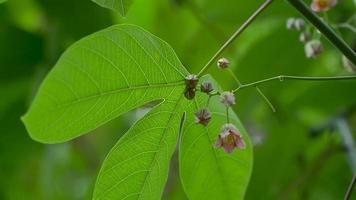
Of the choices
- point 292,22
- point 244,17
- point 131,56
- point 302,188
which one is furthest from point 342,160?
point 131,56

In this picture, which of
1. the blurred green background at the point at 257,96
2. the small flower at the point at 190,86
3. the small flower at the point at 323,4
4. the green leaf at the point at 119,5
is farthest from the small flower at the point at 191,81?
the blurred green background at the point at 257,96

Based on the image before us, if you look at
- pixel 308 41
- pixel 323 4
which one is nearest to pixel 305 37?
pixel 308 41

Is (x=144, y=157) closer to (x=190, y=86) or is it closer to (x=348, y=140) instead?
(x=190, y=86)

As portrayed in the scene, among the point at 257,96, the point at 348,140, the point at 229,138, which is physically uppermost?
the point at 257,96

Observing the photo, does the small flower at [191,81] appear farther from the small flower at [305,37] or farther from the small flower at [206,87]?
the small flower at [305,37]

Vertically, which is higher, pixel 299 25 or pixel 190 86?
pixel 299 25

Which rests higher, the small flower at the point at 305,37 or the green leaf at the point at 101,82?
the small flower at the point at 305,37
